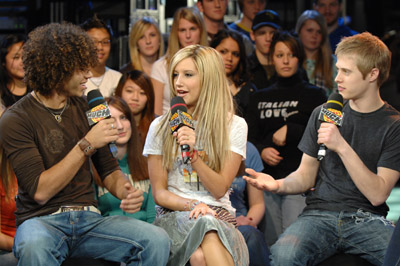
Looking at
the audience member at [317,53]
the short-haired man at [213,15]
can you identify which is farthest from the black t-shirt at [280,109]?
the short-haired man at [213,15]

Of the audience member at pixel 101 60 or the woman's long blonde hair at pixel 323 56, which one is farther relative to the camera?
the woman's long blonde hair at pixel 323 56

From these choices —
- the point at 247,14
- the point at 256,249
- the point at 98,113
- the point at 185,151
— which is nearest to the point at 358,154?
the point at 256,249

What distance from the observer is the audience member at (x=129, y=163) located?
397 cm

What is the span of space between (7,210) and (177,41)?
7.02ft

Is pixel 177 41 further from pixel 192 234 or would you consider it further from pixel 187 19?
pixel 192 234

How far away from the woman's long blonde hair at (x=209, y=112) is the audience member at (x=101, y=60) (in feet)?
4.62

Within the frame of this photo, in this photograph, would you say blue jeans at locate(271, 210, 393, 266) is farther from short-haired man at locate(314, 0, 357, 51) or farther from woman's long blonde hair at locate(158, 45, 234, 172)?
short-haired man at locate(314, 0, 357, 51)

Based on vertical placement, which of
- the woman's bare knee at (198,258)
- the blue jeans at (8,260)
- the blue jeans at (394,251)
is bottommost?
the blue jeans at (8,260)

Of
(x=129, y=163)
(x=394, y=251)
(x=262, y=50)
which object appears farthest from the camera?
(x=262, y=50)

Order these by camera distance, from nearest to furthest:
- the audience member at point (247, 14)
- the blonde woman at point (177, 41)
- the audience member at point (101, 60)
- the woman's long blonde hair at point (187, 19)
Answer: the audience member at point (101, 60), the blonde woman at point (177, 41), the woman's long blonde hair at point (187, 19), the audience member at point (247, 14)

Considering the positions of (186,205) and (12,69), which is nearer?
(186,205)

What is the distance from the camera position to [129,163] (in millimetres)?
4086

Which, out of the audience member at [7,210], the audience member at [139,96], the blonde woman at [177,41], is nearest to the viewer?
the audience member at [7,210]

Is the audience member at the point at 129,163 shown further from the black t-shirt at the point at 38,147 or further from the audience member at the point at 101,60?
the audience member at the point at 101,60
